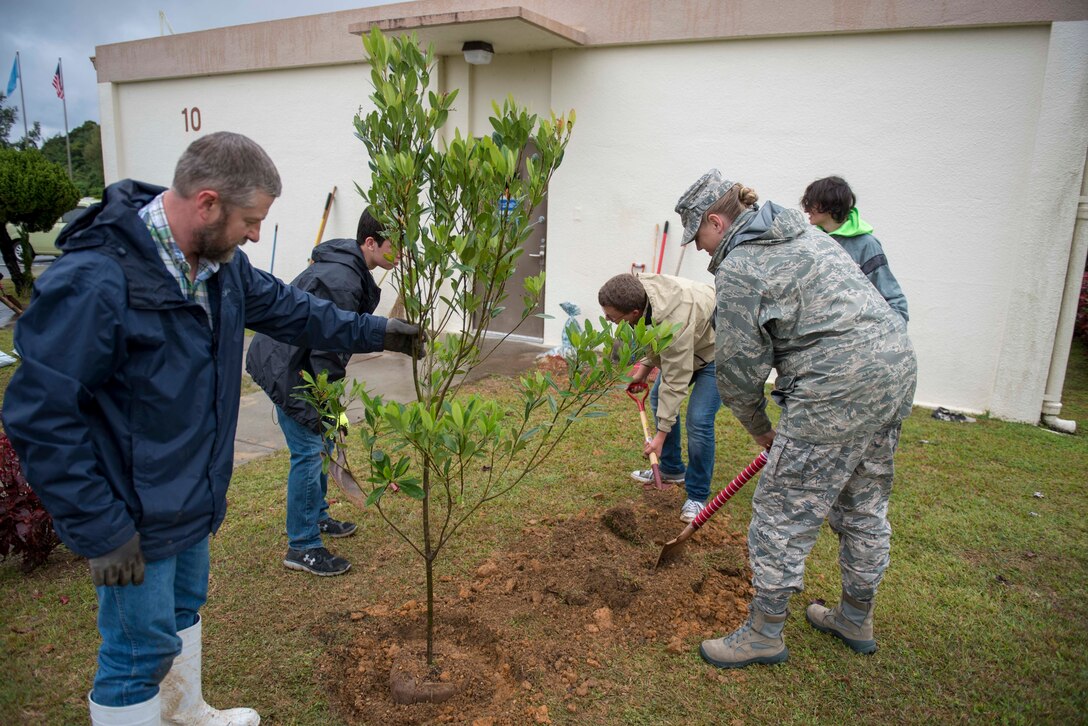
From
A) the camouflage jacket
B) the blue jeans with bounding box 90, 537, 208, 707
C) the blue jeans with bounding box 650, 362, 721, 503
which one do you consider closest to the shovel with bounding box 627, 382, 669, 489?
the blue jeans with bounding box 650, 362, 721, 503

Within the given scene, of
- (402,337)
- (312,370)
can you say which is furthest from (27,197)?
(402,337)

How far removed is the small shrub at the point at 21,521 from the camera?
339 centimetres

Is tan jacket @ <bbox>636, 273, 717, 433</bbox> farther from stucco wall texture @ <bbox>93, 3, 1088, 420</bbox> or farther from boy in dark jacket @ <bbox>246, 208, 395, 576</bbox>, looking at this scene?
stucco wall texture @ <bbox>93, 3, 1088, 420</bbox>

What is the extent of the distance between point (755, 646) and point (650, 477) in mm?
2012

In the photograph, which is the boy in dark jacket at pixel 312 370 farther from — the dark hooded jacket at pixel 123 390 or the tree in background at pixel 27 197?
the tree in background at pixel 27 197

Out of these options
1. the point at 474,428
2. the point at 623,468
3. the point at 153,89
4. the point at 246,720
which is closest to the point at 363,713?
the point at 246,720

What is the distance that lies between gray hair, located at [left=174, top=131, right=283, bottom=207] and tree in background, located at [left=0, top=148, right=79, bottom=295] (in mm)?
10637

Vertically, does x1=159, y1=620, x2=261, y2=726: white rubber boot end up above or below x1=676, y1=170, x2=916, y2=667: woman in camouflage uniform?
below

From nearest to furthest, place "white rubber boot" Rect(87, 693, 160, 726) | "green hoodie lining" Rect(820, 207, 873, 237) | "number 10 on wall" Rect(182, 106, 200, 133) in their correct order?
1. "white rubber boot" Rect(87, 693, 160, 726)
2. "green hoodie lining" Rect(820, 207, 873, 237)
3. "number 10 on wall" Rect(182, 106, 200, 133)

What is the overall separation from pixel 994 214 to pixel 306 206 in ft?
28.3

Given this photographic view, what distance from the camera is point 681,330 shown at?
3.87 meters

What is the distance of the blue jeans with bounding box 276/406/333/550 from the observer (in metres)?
3.37

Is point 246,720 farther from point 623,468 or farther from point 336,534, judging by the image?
point 623,468

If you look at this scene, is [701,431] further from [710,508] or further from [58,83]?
[58,83]
